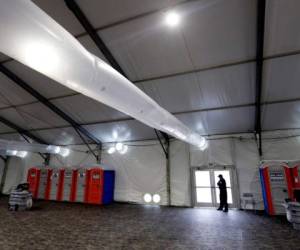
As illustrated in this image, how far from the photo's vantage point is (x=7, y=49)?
1.50 meters

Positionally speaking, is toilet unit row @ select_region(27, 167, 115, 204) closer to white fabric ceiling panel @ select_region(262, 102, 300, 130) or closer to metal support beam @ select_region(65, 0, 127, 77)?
metal support beam @ select_region(65, 0, 127, 77)

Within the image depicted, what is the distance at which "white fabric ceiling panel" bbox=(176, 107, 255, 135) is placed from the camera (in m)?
5.68

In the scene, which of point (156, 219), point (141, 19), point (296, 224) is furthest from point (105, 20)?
point (296, 224)

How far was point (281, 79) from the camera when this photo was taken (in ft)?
13.9

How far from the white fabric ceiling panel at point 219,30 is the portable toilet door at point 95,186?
5.84 metres

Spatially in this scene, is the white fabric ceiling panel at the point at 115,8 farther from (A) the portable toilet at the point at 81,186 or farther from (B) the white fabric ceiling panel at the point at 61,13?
(A) the portable toilet at the point at 81,186

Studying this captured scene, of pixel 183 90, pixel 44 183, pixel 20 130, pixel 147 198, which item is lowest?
pixel 147 198

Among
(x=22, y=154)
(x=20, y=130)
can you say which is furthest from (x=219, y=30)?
(x=22, y=154)

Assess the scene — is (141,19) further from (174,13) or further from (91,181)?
(91,181)

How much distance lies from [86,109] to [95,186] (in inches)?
132

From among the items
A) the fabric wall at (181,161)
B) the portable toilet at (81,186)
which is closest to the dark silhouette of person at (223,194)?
the fabric wall at (181,161)

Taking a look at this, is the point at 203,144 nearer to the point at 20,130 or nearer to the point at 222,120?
the point at 222,120

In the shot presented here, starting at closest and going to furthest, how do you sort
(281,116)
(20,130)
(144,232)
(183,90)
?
1. (144,232)
2. (183,90)
3. (281,116)
4. (20,130)

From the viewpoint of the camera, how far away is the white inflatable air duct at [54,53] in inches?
53.2
